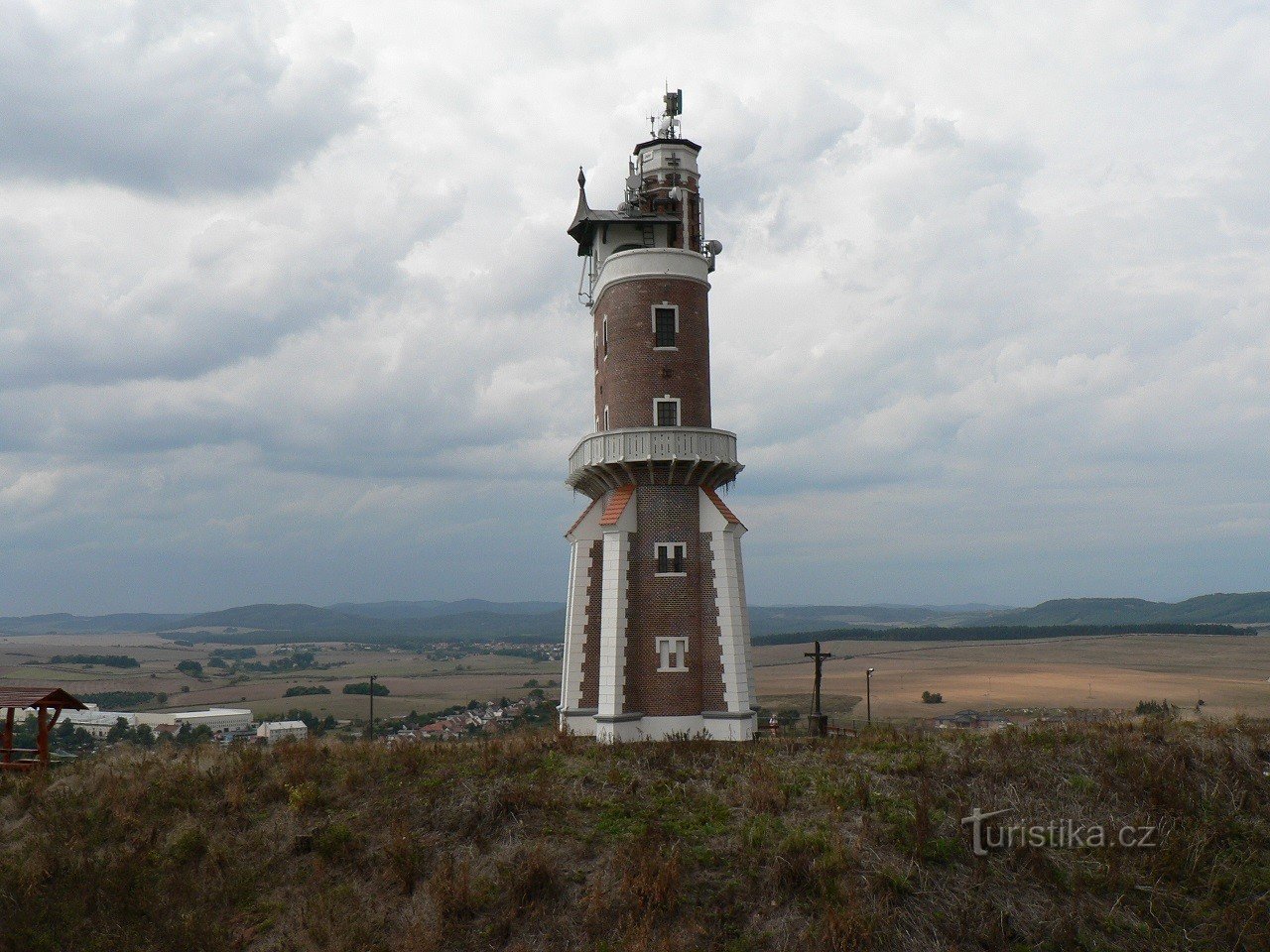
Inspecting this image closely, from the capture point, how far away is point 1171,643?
527 feet

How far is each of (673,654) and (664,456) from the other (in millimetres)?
6862

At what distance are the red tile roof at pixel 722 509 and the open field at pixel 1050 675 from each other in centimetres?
1795

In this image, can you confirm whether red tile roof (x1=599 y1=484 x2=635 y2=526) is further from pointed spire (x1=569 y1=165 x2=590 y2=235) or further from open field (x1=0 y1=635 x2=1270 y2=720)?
open field (x1=0 y1=635 x2=1270 y2=720)

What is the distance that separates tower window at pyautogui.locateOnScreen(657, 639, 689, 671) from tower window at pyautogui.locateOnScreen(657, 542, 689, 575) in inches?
94.3

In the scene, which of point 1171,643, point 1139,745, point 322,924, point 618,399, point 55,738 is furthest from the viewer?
point 1171,643

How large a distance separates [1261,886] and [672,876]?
12909mm

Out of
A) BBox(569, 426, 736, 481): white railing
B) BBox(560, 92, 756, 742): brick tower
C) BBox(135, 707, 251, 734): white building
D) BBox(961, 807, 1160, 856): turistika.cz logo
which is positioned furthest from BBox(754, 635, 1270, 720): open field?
BBox(135, 707, 251, 734): white building

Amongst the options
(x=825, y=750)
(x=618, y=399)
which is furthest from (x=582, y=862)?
(x=618, y=399)

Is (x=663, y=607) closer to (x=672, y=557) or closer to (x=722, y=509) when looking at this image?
(x=672, y=557)

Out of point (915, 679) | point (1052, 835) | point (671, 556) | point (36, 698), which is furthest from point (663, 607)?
point (915, 679)

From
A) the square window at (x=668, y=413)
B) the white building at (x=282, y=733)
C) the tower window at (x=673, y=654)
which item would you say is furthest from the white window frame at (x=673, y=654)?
the white building at (x=282, y=733)

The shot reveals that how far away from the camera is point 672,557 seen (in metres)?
32.0

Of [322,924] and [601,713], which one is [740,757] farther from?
[322,924]

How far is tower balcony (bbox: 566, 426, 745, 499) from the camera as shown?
31.5 meters
